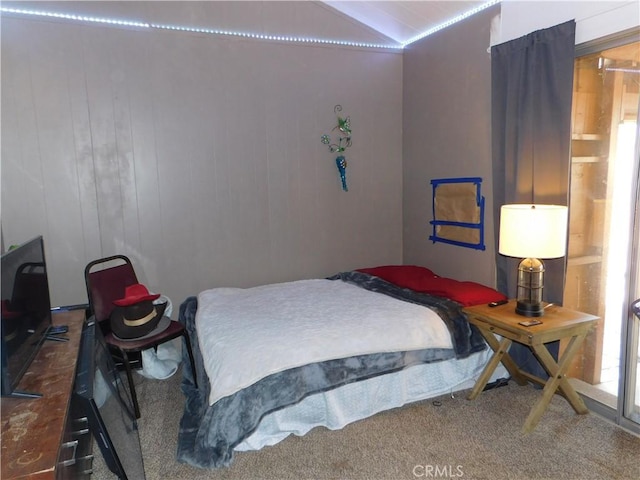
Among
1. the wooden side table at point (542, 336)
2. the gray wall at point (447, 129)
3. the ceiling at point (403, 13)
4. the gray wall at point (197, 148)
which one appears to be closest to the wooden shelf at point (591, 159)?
the gray wall at point (447, 129)

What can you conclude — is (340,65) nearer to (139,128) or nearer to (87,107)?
(139,128)

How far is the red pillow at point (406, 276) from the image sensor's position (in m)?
3.25

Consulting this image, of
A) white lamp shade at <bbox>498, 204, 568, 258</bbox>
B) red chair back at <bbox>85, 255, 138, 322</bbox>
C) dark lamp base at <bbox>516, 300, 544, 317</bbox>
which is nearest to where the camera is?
white lamp shade at <bbox>498, 204, 568, 258</bbox>

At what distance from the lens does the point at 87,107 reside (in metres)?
3.19

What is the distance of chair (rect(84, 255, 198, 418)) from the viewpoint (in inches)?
106

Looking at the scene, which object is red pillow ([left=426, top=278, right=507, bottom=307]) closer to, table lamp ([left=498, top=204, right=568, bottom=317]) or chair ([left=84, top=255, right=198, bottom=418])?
table lamp ([left=498, top=204, right=568, bottom=317])

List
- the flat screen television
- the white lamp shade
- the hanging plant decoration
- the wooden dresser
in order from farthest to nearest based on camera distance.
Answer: the hanging plant decoration, the white lamp shade, the flat screen television, the wooden dresser

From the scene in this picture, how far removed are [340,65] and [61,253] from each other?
2.79 m

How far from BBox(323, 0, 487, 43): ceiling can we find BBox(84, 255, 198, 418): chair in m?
2.85

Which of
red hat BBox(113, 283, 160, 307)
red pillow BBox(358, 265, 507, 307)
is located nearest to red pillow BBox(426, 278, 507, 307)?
red pillow BBox(358, 265, 507, 307)

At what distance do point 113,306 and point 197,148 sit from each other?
1.38 meters

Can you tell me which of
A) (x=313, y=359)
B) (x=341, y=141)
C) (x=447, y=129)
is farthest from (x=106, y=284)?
(x=447, y=129)

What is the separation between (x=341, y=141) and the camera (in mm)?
3998

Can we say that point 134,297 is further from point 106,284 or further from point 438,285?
point 438,285
